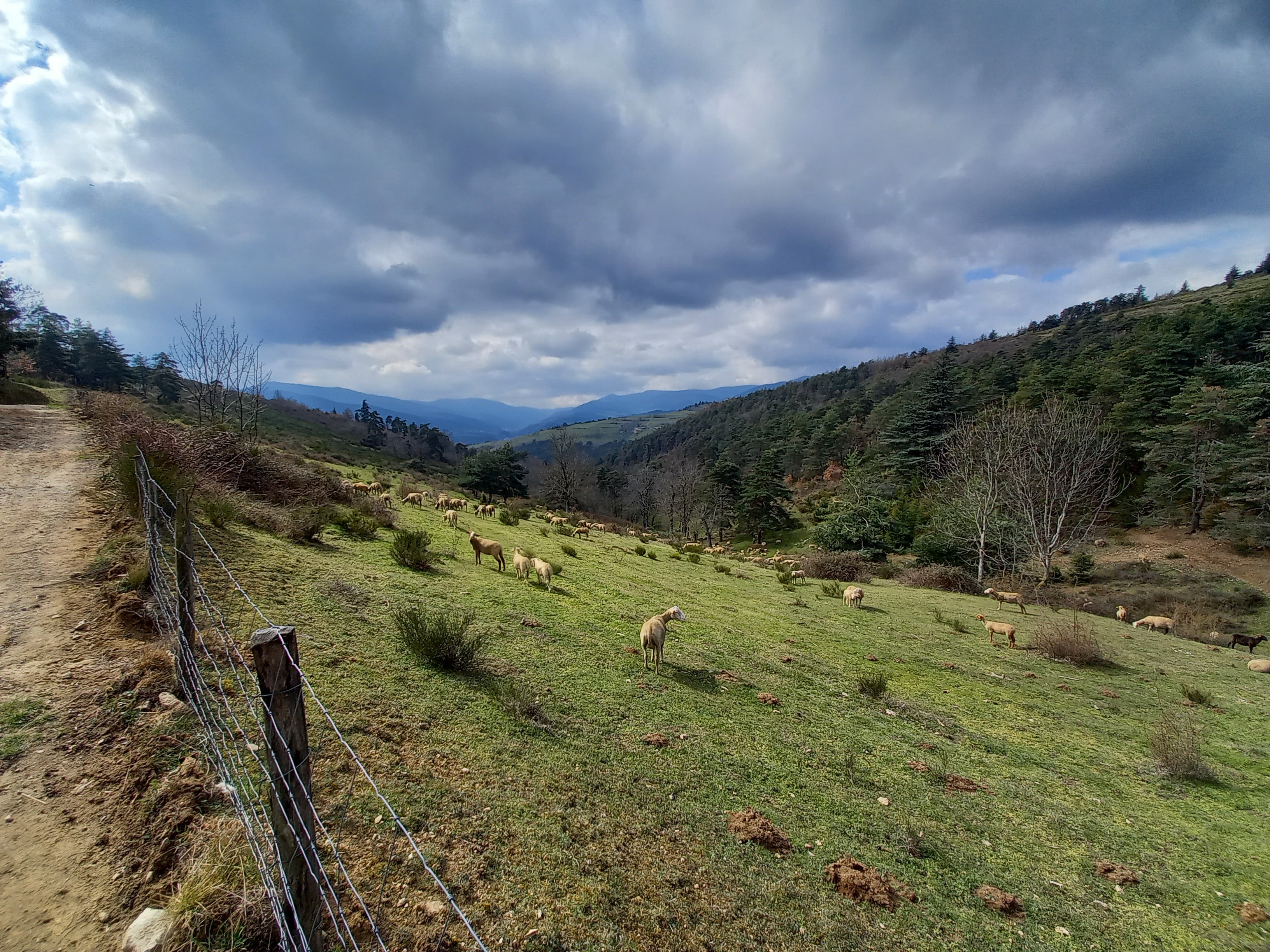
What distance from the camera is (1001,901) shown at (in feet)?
12.7

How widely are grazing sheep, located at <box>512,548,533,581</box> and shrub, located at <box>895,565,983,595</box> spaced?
760 inches

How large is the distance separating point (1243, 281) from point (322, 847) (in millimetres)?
162459

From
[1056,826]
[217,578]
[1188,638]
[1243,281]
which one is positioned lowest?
[1188,638]

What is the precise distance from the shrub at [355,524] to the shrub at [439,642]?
5.90 metres

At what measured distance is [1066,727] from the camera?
296 inches

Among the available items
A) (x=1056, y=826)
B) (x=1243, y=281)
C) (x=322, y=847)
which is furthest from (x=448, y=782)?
(x=1243, y=281)

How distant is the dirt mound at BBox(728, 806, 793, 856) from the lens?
4.01m

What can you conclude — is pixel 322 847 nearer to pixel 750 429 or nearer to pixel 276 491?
pixel 276 491

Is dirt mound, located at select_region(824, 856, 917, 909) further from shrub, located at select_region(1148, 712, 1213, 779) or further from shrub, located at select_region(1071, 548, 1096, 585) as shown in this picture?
shrub, located at select_region(1071, 548, 1096, 585)

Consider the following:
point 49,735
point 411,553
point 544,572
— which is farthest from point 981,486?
point 49,735

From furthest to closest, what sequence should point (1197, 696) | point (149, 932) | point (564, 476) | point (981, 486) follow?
point (564, 476) < point (981, 486) < point (1197, 696) < point (149, 932)

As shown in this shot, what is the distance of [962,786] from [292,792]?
6.71m

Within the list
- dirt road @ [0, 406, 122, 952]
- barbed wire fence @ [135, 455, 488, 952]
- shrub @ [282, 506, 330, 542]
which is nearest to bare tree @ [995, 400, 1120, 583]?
barbed wire fence @ [135, 455, 488, 952]

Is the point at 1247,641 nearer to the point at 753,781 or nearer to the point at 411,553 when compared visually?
the point at 753,781
